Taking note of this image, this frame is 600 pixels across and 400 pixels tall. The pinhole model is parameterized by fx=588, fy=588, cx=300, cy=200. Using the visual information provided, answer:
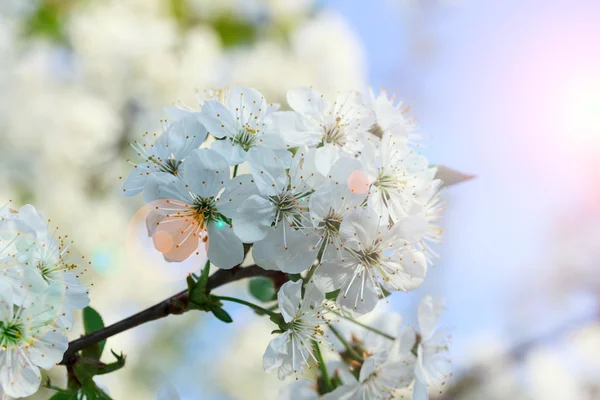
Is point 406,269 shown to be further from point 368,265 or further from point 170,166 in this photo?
point 170,166

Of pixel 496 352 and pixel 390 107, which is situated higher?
pixel 496 352

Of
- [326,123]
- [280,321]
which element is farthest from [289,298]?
[326,123]

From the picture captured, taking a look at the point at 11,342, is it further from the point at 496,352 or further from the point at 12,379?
the point at 496,352

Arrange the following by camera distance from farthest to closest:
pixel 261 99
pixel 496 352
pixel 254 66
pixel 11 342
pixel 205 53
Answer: pixel 496 352, pixel 254 66, pixel 205 53, pixel 261 99, pixel 11 342

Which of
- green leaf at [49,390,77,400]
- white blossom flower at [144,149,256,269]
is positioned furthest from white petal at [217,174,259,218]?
green leaf at [49,390,77,400]

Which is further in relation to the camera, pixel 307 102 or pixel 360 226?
pixel 307 102

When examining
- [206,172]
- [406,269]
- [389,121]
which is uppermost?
[389,121]

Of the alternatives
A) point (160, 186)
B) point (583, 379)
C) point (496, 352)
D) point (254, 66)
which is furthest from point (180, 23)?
point (583, 379)
